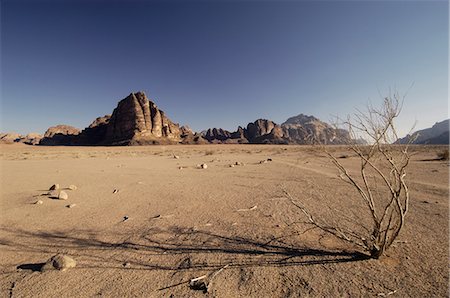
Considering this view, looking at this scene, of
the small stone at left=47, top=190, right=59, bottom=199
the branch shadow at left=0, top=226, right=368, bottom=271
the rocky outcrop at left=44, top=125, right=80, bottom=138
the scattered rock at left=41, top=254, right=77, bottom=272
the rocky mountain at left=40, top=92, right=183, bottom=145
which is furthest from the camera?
the rocky outcrop at left=44, top=125, right=80, bottom=138

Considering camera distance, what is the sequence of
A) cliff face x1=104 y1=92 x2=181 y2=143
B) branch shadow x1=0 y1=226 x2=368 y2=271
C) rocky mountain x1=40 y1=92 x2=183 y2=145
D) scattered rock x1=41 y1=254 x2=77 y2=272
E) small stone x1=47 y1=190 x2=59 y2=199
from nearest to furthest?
1. scattered rock x1=41 y1=254 x2=77 y2=272
2. branch shadow x1=0 y1=226 x2=368 y2=271
3. small stone x1=47 y1=190 x2=59 y2=199
4. rocky mountain x1=40 y1=92 x2=183 y2=145
5. cliff face x1=104 y1=92 x2=181 y2=143

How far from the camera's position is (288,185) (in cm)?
713

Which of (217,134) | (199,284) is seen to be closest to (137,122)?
(217,134)

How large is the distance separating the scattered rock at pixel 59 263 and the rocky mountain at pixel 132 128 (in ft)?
247

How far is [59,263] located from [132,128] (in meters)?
86.3

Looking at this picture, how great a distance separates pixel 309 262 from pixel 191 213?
263cm

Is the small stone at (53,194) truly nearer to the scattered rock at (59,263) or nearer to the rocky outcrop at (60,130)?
the scattered rock at (59,263)

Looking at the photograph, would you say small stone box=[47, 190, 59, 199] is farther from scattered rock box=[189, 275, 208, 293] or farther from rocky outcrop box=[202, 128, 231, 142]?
rocky outcrop box=[202, 128, 231, 142]

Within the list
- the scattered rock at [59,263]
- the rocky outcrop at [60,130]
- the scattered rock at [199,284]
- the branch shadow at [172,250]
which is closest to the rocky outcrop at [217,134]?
the rocky outcrop at [60,130]

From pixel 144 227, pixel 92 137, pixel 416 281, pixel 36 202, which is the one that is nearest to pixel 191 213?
pixel 144 227

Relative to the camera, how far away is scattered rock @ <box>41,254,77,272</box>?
2617 mm

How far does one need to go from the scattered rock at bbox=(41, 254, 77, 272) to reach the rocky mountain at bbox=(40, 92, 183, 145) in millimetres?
75360

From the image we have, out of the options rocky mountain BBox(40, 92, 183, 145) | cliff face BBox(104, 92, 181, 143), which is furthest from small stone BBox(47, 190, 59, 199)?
cliff face BBox(104, 92, 181, 143)

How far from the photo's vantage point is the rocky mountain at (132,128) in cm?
8062
